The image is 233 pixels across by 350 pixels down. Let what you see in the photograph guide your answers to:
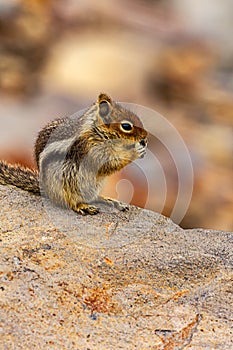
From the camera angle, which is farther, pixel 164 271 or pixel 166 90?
pixel 166 90

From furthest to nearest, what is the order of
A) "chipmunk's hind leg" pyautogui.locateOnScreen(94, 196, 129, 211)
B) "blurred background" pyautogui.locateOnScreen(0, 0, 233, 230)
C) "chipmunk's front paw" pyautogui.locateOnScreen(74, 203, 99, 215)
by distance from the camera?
1. "blurred background" pyautogui.locateOnScreen(0, 0, 233, 230)
2. "chipmunk's hind leg" pyautogui.locateOnScreen(94, 196, 129, 211)
3. "chipmunk's front paw" pyautogui.locateOnScreen(74, 203, 99, 215)

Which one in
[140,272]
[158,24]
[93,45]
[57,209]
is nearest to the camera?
[140,272]

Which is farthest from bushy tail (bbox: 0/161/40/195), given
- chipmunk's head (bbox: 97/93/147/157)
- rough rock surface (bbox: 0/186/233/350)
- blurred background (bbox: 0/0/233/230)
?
blurred background (bbox: 0/0/233/230)

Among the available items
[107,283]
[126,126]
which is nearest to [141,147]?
[126,126]

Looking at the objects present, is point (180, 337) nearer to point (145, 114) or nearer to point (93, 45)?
point (145, 114)

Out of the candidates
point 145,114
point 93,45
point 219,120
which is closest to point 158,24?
point 93,45

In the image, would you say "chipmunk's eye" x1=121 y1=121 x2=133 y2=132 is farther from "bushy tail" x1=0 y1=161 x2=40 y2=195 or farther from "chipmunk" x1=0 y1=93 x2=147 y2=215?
"bushy tail" x1=0 y1=161 x2=40 y2=195

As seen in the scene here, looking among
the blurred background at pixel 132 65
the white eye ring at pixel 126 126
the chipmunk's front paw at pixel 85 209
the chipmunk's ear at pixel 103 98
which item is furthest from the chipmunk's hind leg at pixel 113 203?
the blurred background at pixel 132 65
